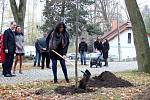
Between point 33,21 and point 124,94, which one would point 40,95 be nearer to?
point 124,94

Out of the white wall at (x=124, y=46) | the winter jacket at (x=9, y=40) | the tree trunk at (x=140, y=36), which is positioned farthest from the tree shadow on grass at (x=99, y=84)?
the white wall at (x=124, y=46)

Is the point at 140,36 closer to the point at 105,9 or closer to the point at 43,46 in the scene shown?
the point at 43,46

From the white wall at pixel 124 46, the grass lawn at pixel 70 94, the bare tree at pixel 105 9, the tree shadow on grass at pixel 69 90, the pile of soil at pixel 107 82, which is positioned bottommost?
the grass lawn at pixel 70 94

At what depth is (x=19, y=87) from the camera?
1206cm

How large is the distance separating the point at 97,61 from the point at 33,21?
273 feet

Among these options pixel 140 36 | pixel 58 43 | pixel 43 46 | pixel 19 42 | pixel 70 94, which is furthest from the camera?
pixel 43 46

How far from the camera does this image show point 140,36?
1881 centimetres

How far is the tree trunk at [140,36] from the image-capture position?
18562 millimetres

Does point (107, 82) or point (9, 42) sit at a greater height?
point (9, 42)

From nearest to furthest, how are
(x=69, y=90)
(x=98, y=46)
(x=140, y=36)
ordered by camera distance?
(x=69, y=90), (x=140, y=36), (x=98, y=46)

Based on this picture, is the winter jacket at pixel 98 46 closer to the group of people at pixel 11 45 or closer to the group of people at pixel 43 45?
the group of people at pixel 43 45

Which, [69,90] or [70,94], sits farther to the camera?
[69,90]

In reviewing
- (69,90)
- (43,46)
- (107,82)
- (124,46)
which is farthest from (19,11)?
(124,46)

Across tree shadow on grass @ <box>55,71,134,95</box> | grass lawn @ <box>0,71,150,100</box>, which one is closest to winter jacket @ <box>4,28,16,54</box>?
tree shadow on grass @ <box>55,71,134,95</box>
